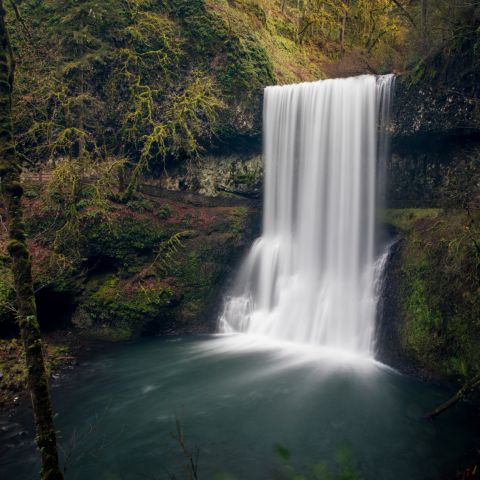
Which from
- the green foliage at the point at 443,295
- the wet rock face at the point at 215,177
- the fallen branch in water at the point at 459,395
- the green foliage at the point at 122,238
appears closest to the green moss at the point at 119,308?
the green foliage at the point at 122,238

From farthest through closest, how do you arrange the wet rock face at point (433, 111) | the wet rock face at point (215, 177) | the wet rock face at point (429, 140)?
the wet rock face at point (215, 177) < the wet rock face at point (429, 140) < the wet rock face at point (433, 111)

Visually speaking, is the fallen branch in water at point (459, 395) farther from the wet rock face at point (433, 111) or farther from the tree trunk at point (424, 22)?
the tree trunk at point (424, 22)

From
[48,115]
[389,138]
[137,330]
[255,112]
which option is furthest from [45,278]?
[389,138]

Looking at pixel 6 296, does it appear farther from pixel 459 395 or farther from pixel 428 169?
pixel 428 169

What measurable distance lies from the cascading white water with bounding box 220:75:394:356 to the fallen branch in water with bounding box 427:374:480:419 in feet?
12.8

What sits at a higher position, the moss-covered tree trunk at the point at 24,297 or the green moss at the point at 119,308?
the moss-covered tree trunk at the point at 24,297

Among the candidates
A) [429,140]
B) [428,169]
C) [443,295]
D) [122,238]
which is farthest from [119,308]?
[429,140]

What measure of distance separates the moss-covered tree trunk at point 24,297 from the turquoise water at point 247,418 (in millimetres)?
2728

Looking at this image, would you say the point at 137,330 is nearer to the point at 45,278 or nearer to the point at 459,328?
the point at 45,278

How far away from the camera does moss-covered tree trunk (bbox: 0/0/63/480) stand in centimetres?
401

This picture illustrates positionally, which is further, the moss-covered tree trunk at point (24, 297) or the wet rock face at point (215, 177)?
the wet rock face at point (215, 177)

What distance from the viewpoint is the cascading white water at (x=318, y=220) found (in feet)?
40.4

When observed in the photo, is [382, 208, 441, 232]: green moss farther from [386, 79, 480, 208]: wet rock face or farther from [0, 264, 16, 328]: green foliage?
[0, 264, 16, 328]: green foliage

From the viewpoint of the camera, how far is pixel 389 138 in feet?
42.5
